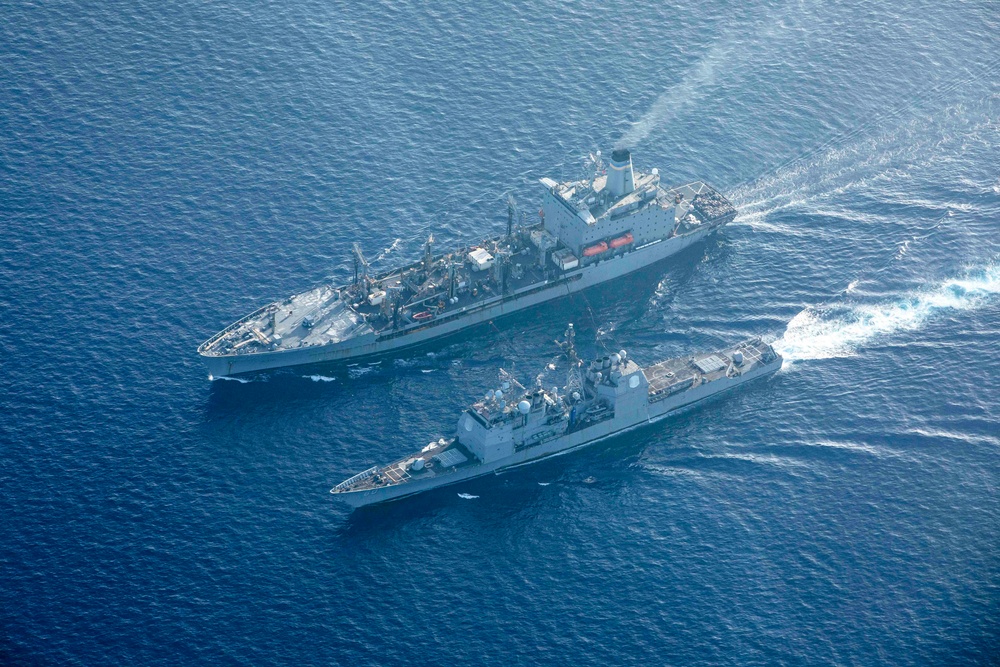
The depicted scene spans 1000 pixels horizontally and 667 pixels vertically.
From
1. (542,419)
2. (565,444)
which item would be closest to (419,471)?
(542,419)

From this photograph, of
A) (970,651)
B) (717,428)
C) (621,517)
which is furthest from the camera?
(717,428)

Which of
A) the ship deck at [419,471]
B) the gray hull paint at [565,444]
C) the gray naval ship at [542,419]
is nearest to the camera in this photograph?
the ship deck at [419,471]

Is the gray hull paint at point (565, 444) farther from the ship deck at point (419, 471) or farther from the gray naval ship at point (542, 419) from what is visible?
the ship deck at point (419, 471)

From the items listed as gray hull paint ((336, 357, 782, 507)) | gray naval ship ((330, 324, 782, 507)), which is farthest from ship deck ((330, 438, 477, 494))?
gray hull paint ((336, 357, 782, 507))

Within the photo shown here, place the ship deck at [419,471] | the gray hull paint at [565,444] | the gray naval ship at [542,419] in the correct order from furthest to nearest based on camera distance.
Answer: the gray naval ship at [542,419] < the gray hull paint at [565,444] < the ship deck at [419,471]

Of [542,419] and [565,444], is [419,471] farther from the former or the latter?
[565,444]

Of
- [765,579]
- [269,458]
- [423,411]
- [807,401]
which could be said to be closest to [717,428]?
[807,401]

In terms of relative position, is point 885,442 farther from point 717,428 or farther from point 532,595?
point 532,595

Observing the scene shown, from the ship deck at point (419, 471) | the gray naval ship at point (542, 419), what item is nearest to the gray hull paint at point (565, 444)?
the gray naval ship at point (542, 419)
